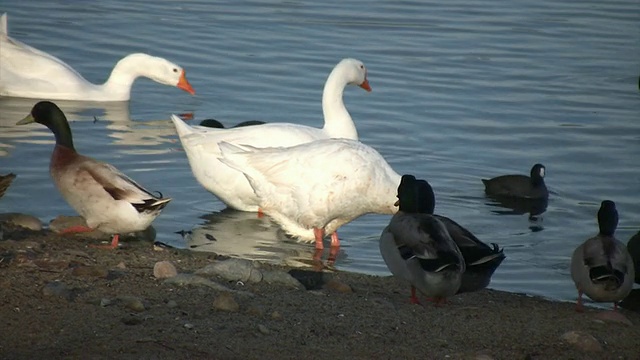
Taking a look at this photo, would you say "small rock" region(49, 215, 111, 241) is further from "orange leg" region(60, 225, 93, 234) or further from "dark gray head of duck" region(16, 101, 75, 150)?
"dark gray head of duck" region(16, 101, 75, 150)

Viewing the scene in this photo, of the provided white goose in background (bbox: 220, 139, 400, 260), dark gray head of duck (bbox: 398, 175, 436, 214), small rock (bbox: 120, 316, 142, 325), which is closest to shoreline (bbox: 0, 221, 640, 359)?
small rock (bbox: 120, 316, 142, 325)

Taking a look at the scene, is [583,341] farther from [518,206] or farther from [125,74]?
[125,74]

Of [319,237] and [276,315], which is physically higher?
[276,315]

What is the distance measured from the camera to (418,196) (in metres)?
8.52

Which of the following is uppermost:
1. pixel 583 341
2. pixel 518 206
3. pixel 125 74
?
pixel 125 74

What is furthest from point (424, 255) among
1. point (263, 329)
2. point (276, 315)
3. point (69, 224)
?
point (69, 224)

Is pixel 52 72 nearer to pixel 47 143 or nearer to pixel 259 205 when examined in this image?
pixel 47 143

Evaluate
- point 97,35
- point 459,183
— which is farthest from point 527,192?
point 97,35

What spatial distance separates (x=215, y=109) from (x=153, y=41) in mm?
4082

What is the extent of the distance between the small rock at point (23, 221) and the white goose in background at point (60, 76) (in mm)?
6378

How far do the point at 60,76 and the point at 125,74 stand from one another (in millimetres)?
830

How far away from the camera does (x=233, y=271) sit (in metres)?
7.51

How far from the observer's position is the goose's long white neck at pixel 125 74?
609 inches

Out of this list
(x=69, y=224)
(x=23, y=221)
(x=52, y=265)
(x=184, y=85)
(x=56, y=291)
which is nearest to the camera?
(x=56, y=291)
